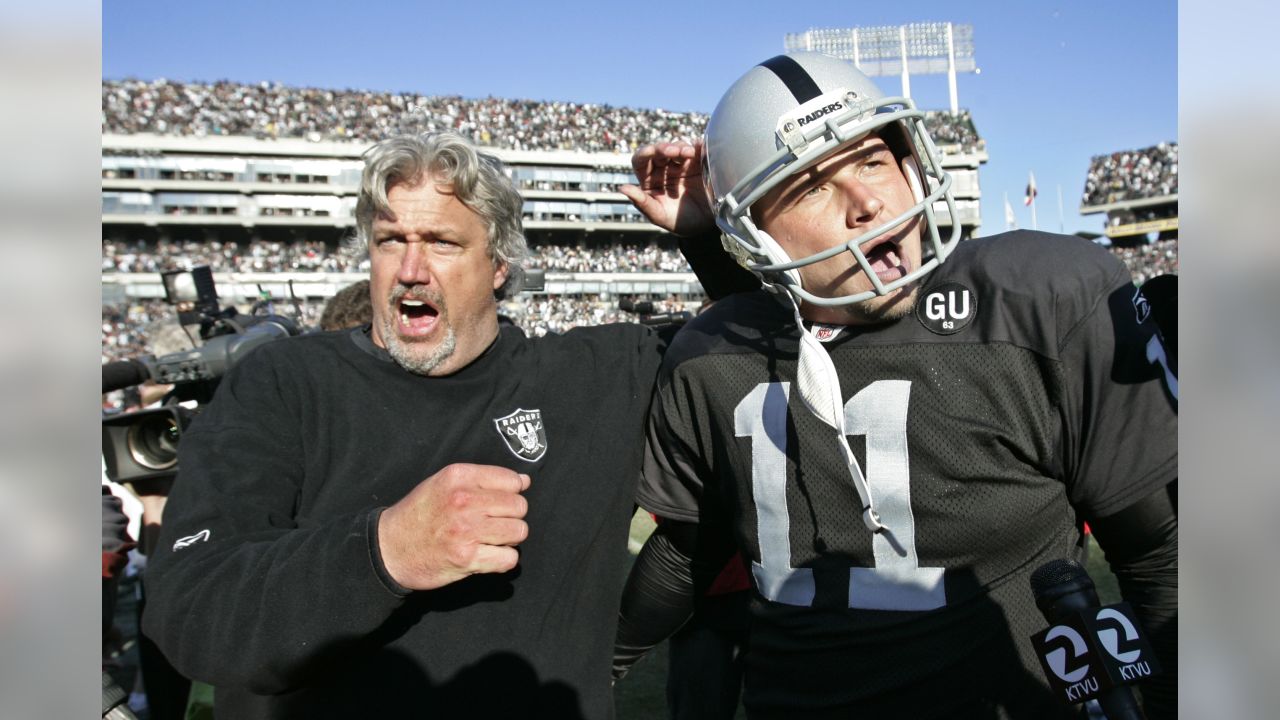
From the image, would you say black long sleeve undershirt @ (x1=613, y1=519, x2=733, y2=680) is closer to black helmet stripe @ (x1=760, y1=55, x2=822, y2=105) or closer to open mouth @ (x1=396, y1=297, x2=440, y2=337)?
open mouth @ (x1=396, y1=297, x2=440, y2=337)

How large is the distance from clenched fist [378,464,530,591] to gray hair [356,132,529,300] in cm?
98

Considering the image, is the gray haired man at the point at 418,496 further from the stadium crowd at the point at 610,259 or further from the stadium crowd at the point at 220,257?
the stadium crowd at the point at 610,259

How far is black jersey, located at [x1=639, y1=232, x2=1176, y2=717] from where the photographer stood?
4.60 feet

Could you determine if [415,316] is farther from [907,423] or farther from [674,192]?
[907,423]

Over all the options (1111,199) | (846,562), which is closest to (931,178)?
(846,562)

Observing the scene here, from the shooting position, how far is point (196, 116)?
42.9 m

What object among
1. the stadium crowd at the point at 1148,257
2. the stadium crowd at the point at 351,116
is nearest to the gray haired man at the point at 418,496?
the stadium crowd at the point at 1148,257

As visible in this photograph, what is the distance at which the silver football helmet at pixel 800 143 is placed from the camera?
4.83ft

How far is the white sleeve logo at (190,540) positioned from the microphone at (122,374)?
6.26 ft

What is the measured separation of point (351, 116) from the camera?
45125 mm

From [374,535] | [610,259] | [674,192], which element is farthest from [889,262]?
[610,259]

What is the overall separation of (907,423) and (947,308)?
0.73 ft

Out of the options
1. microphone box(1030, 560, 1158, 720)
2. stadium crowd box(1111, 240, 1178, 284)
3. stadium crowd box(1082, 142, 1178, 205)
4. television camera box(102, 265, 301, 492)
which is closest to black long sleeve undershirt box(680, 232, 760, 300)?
microphone box(1030, 560, 1158, 720)

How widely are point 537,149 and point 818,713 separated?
146ft
